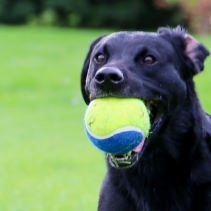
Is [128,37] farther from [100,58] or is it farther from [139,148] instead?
[139,148]

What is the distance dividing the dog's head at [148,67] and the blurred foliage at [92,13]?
30219 mm

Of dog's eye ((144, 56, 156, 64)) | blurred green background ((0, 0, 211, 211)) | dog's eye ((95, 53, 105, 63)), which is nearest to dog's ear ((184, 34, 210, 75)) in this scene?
dog's eye ((144, 56, 156, 64))

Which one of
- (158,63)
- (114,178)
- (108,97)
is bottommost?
(114,178)

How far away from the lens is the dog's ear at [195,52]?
177 inches

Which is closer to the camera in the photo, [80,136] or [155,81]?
[155,81]

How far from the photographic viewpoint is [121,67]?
4133 millimetres

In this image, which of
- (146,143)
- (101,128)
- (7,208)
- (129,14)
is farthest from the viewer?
(129,14)

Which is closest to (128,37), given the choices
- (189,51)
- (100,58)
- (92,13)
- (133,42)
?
(133,42)

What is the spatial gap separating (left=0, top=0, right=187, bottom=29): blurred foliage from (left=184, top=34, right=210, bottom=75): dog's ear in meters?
30.2

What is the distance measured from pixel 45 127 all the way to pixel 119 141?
8.83 metres

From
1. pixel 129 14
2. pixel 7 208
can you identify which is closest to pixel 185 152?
pixel 7 208

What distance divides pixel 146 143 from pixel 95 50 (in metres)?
0.79

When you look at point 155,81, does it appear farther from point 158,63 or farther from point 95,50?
point 95,50

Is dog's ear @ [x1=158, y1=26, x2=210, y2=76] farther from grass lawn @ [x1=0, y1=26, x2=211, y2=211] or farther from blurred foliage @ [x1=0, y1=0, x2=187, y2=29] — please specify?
blurred foliage @ [x1=0, y1=0, x2=187, y2=29]
